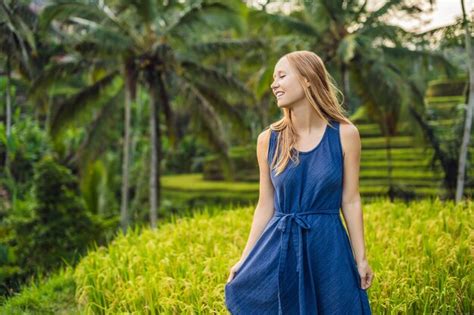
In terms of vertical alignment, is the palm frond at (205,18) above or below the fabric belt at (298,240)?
above

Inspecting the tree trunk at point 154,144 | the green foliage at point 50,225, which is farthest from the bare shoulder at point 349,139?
the tree trunk at point 154,144

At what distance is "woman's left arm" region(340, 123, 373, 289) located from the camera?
2.37m

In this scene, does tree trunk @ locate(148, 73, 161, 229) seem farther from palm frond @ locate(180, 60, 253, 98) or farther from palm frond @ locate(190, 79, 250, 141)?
palm frond @ locate(190, 79, 250, 141)

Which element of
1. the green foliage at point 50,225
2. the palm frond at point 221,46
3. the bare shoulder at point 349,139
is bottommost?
the green foliage at point 50,225

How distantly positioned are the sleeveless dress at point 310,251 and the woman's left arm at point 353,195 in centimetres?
2

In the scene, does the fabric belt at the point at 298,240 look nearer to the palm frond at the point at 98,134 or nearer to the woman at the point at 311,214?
the woman at the point at 311,214

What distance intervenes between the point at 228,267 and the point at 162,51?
7520mm

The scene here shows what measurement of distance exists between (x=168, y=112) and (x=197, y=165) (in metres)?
12.3

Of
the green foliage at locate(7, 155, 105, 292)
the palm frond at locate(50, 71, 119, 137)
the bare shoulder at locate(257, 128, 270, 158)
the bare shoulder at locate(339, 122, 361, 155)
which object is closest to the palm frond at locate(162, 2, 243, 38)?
the palm frond at locate(50, 71, 119, 137)

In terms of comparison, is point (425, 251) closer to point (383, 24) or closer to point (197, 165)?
point (383, 24)

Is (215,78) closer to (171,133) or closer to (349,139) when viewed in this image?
(171,133)

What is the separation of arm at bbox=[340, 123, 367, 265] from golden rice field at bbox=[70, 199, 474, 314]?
1.58 metres

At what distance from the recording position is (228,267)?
4801 millimetres

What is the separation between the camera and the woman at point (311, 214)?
7.76 ft
